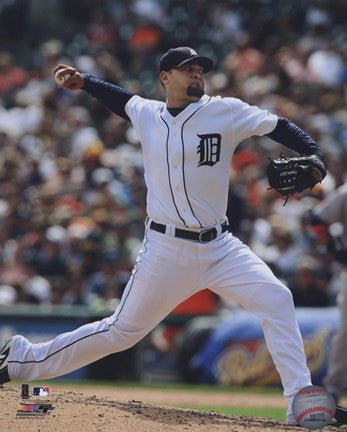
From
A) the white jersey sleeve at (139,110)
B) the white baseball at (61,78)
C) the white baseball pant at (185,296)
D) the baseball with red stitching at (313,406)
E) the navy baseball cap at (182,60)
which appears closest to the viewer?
the baseball with red stitching at (313,406)

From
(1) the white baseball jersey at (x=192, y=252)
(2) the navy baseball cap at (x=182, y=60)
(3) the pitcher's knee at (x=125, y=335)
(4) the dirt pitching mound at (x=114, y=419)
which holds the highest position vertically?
(2) the navy baseball cap at (x=182, y=60)

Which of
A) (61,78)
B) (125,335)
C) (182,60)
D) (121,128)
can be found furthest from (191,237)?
(121,128)

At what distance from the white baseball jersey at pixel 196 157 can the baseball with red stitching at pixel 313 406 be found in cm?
110

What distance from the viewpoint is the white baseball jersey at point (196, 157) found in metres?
6.17

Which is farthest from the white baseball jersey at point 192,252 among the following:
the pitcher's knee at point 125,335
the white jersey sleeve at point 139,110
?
the white jersey sleeve at point 139,110

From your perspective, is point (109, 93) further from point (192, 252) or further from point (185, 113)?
point (192, 252)

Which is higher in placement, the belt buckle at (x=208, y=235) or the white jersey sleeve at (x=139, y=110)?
the white jersey sleeve at (x=139, y=110)

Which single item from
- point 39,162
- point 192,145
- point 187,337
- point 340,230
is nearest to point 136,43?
point 39,162

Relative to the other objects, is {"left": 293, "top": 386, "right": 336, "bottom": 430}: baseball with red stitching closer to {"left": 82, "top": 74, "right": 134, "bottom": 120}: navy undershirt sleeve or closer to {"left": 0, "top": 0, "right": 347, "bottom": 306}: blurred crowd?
{"left": 82, "top": 74, "right": 134, "bottom": 120}: navy undershirt sleeve

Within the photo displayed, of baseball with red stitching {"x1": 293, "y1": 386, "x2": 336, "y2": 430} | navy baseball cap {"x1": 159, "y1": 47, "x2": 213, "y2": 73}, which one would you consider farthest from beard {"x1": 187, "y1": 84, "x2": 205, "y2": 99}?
baseball with red stitching {"x1": 293, "y1": 386, "x2": 336, "y2": 430}

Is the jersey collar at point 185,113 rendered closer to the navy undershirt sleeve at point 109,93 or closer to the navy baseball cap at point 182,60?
the navy baseball cap at point 182,60

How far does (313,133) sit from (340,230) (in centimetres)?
513

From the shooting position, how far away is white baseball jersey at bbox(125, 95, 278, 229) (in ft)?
20.2

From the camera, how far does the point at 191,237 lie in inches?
243
